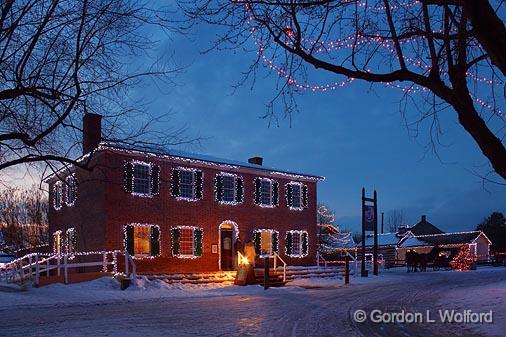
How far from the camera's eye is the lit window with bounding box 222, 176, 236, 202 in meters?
31.1

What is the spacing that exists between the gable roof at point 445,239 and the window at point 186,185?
33930mm

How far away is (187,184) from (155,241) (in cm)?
348

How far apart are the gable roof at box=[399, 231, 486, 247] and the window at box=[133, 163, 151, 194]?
36.5 meters

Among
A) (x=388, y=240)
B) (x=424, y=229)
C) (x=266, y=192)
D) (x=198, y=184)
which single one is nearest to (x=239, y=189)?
(x=266, y=192)

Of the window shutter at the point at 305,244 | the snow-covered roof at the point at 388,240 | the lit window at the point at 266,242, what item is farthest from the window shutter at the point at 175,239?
the snow-covered roof at the point at 388,240

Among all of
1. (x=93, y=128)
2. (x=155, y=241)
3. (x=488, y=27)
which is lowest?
(x=155, y=241)

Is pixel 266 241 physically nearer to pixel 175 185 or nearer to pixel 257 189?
pixel 257 189

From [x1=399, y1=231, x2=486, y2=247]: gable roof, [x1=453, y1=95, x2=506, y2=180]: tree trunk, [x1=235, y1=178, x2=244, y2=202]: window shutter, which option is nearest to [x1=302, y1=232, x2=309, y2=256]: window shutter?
[x1=235, y1=178, x2=244, y2=202]: window shutter

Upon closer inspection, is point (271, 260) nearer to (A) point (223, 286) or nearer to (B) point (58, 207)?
(A) point (223, 286)

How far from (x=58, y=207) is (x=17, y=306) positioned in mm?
16115

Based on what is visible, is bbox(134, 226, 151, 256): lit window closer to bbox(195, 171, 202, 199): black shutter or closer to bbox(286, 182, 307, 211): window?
bbox(195, 171, 202, 199): black shutter

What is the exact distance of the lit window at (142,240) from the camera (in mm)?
27297

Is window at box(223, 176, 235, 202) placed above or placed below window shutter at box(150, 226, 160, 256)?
above

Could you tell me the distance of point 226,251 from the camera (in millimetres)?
31078
